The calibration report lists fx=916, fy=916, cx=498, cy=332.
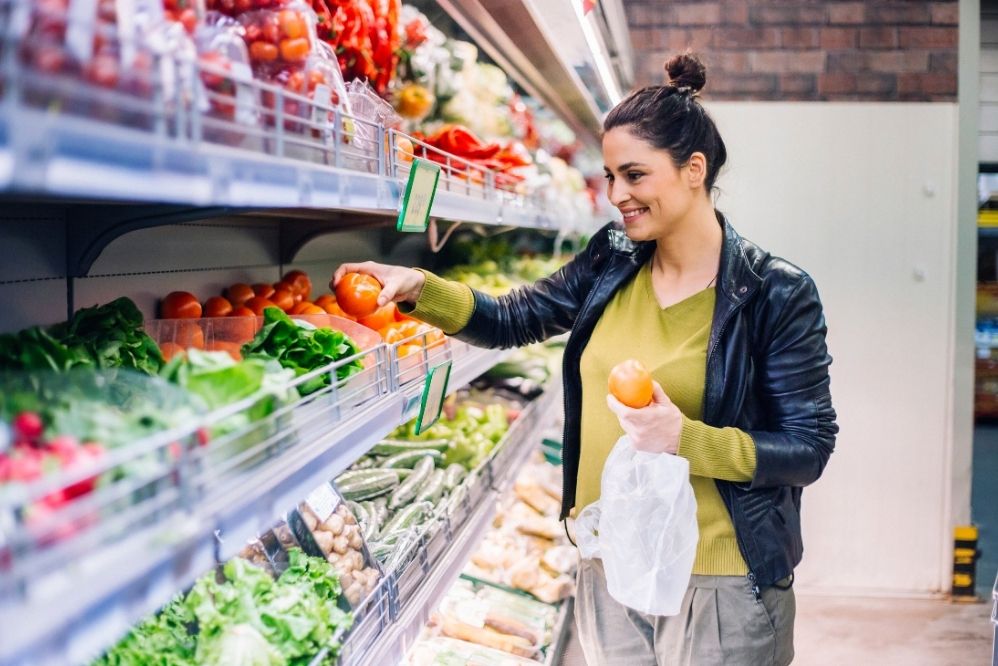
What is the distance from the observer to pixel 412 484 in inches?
93.7

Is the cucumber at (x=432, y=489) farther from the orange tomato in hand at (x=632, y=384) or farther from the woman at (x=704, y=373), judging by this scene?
the orange tomato in hand at (x=632, y=384)

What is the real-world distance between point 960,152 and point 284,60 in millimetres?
3978

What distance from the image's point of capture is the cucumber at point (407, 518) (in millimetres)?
2055

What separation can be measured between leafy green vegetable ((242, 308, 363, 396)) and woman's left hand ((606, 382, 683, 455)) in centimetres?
50

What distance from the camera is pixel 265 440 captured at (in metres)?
1.06

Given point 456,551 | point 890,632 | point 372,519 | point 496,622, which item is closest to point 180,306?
point 372,519

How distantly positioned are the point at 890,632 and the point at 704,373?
111 inches

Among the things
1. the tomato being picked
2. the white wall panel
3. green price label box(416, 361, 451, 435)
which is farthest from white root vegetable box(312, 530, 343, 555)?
Answer: the white wall panel

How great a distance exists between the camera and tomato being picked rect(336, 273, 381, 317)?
1.78 m

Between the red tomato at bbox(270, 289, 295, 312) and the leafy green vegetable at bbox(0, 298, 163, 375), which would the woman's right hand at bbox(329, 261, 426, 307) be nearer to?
the red tomato at bbox(270, 289, 295, 312)

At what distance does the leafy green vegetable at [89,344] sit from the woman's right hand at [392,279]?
19.2 inches

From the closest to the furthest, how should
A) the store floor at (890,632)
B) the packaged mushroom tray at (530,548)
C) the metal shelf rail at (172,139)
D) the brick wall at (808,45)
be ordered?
the metal shelf rail at (172,139)
the packaged mushroom tray at (530,548)
the store floor at (890,632)
the brick wall at (808,45)

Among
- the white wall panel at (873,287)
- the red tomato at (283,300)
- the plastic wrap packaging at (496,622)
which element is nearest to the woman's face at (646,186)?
the red tomato at (283,300)

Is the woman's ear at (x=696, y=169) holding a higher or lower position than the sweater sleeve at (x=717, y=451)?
higher
